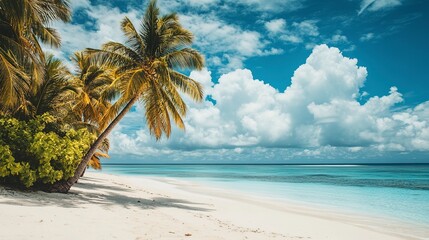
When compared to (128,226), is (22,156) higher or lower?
higher

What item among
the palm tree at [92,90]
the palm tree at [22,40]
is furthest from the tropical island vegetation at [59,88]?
the palm tree at [92,90]

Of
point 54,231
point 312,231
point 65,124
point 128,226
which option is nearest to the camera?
point 54,231

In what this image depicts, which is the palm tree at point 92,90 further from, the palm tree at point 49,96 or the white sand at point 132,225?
the white sand at point 132,225

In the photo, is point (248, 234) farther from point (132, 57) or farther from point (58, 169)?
point (132, 57)

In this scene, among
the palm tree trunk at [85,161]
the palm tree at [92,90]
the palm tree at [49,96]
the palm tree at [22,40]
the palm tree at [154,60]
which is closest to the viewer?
the palm tree at [22,40]

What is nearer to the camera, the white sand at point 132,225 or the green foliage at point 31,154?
the white sand at point 132,225

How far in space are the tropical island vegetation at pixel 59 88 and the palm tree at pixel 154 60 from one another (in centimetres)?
4

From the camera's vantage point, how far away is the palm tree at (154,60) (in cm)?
1226

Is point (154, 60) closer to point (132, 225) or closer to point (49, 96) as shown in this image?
point (49, 96)

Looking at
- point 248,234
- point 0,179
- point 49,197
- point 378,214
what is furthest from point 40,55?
point 378,214

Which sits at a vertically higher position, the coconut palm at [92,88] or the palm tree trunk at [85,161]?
the coconut palm at [92,88]

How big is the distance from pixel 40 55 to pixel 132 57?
352 centimetres

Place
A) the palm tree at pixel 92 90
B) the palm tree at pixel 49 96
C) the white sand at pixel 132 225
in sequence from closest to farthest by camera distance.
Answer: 1. the white sand at pixel 132 225
2. the palm tree at pixel 49 96
3. the palm tree at pixel 92 90

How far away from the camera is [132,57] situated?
12781 millimetres
